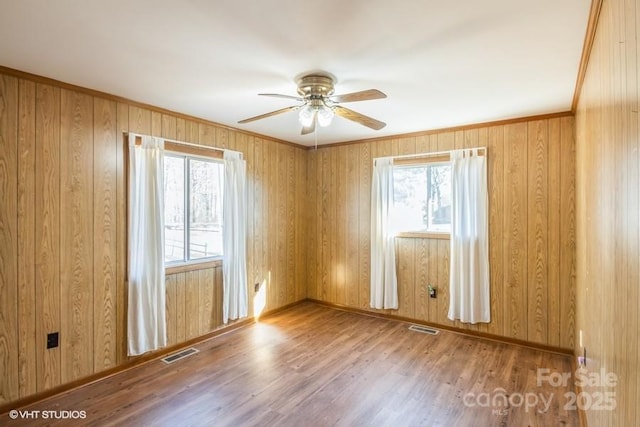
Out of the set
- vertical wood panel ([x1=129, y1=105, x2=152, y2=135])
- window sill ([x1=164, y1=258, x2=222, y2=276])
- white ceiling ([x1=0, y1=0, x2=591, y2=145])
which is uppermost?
white ceiling ([x1=0, y1=0, x2=591, y2=145])

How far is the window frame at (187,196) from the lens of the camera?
135 inches

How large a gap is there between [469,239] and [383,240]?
1.07 m

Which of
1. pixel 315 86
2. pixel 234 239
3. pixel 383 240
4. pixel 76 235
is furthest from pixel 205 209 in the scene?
pixel 383 240

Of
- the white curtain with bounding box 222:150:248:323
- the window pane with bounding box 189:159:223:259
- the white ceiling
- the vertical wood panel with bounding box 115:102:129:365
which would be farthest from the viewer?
the white curtain with bounding box 222:150:248:323

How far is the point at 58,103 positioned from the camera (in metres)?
2.62

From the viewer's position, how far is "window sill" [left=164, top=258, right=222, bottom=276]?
3388 millimetres

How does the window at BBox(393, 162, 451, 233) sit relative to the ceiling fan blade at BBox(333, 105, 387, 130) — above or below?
below

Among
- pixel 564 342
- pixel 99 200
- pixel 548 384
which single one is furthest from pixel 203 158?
pixel 564 342

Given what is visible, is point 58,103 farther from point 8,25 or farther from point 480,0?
point 480,0

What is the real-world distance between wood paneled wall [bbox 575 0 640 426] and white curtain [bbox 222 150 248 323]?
3.31m

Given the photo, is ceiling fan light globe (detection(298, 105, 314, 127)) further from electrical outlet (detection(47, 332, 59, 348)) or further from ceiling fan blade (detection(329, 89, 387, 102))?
electrical outlet (detection(47, 332, 59, 348))

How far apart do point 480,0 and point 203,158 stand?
9.96ft

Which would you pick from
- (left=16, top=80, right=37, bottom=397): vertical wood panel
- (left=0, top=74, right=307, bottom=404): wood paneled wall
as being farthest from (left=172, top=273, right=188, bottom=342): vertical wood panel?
(left=16, top=80, right=37, bottom=397): vertical wood panel

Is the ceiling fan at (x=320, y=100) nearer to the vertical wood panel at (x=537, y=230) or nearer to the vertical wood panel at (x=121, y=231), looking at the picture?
the vertical wood panel at (x=121, y=231)
